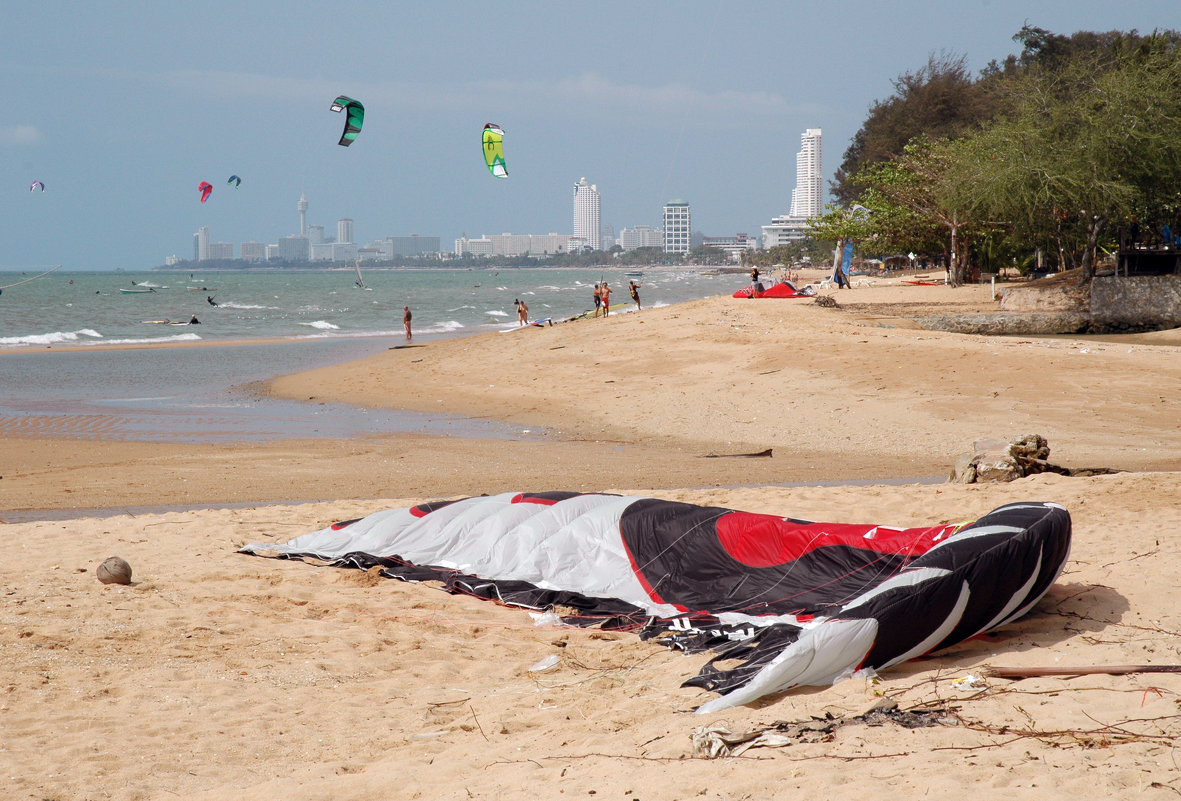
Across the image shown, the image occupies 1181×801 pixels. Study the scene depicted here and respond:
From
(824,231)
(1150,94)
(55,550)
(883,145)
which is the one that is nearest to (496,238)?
(883,145)

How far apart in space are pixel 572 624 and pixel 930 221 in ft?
94.6

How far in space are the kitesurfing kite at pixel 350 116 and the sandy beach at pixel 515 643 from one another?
7323 mm

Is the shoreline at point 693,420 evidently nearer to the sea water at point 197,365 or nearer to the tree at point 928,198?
the sea water at point 197,365

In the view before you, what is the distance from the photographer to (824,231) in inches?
1375

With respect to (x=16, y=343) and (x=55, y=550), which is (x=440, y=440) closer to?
(x=55, y=550)

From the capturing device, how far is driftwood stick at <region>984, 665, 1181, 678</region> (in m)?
3.76

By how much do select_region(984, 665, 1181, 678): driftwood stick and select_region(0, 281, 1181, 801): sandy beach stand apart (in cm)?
4

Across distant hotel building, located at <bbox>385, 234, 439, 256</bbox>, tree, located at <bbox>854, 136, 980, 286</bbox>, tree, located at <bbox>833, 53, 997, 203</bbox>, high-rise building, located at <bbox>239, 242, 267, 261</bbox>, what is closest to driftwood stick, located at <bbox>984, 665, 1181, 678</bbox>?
tree, located at <bbox>854, 136, 980, 286</bbox>

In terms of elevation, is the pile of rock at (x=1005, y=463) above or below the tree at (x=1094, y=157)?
below

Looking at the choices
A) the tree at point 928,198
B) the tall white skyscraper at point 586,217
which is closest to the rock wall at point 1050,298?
the tree at point 928,198

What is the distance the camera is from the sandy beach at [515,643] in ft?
11.0

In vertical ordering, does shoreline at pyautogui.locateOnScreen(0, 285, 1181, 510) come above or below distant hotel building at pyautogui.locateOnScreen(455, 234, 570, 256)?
below

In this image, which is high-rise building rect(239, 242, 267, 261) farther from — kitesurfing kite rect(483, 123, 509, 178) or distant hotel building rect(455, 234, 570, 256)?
kitesurfing kite rect(483, 123, 509, 178)

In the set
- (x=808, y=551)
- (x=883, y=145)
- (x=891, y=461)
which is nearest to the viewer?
(x=808, y=551)
